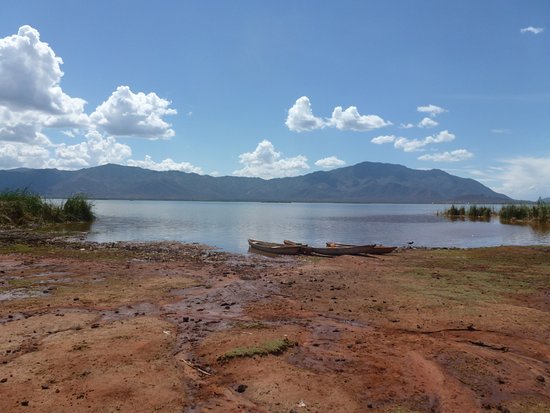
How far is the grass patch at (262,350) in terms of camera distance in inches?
276

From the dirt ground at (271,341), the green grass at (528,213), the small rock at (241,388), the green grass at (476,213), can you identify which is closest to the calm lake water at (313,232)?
the green grass at (528,213)

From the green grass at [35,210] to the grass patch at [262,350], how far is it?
1422 inches

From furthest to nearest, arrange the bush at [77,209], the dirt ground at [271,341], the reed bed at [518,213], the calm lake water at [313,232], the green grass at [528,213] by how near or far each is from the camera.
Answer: the reed bed at [518,213]
the green grass at [528,213]
the bush at [77,209]
the calm lake water at [313,232]
the dirt ground at [271,341]

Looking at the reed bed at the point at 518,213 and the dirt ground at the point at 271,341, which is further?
the reed bed at the point at 518,213

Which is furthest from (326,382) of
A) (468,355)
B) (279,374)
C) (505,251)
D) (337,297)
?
(505,251)

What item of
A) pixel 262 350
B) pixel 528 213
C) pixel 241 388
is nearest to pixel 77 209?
pixel 262 350

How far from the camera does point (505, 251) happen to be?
23844 mm

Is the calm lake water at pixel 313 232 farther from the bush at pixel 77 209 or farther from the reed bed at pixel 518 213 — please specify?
the reed bed at pixel 518 213

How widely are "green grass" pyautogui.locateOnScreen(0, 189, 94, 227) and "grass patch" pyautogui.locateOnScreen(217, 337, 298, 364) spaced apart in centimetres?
3611

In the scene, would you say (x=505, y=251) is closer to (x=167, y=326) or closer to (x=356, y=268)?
(x=356, y=268)

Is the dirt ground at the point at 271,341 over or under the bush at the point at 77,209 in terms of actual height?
under

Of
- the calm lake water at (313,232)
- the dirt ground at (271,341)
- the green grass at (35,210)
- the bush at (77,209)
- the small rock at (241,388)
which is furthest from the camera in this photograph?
the bush at (77,209)

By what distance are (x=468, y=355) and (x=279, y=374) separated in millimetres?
3253

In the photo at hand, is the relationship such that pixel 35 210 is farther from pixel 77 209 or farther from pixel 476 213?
pixel 476 213
